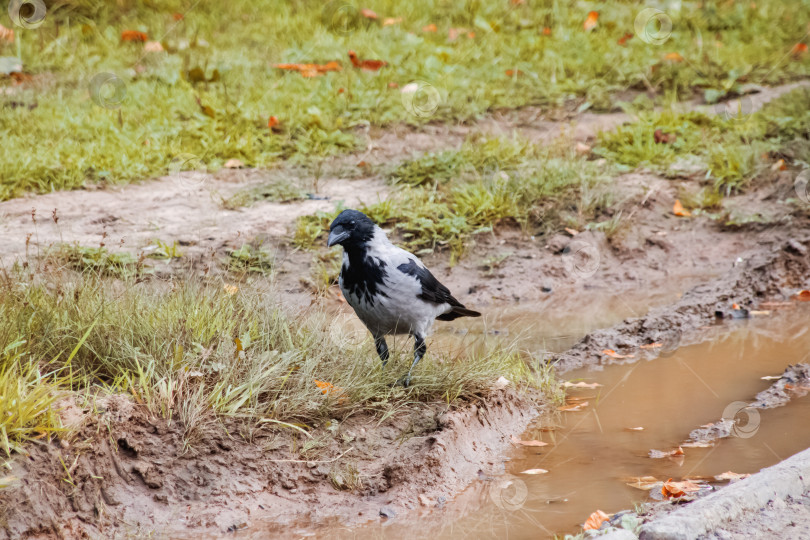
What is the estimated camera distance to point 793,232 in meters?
6.45

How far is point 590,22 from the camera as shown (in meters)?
10.6

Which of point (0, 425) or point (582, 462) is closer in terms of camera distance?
point (0, 425)

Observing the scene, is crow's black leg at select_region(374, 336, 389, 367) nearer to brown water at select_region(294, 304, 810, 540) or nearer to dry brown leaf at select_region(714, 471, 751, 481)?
brown water at select_region(294, 304, 810, 540)

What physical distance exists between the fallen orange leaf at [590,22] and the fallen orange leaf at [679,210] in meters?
4.17

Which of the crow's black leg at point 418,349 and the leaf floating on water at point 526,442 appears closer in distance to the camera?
the leaf floating on water at point 526,442

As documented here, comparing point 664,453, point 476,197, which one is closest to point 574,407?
point 664,453

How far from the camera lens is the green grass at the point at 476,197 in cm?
654

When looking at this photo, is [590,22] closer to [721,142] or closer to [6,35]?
[721,142]

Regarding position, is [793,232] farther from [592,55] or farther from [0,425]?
[0,425]

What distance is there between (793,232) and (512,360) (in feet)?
9.93

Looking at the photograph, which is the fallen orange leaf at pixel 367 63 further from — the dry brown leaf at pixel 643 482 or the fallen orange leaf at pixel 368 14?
the dry brown leaf at pixel 643 482

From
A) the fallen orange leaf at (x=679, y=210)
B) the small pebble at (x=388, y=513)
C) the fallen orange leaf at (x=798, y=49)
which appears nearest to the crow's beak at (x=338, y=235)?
the small pebble at (x=388, y=513)

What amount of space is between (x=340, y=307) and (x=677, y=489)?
2.62m

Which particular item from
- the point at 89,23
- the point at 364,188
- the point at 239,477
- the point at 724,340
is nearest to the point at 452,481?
the point at 239,477
